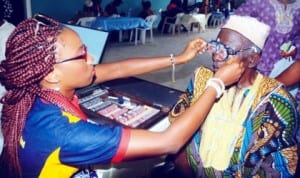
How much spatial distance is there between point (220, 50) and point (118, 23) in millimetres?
8464

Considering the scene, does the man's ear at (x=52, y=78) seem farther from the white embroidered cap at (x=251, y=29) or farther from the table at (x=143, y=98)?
the white embroidered cap at (x=251, y=29)

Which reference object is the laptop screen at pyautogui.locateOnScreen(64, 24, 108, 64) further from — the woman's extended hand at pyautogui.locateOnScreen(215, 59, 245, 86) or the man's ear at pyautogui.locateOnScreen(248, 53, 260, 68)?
the woman's extended hand at pyautogui.locateOnScreen(215, 59, 245, 86)

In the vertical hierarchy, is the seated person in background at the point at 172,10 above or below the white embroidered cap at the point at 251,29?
below

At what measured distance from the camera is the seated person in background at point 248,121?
171cm

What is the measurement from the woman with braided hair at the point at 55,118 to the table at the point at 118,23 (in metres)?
8.09

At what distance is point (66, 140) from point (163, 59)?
3.02ft

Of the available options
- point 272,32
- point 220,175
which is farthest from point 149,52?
point 220,175

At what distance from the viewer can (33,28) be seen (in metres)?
1.26

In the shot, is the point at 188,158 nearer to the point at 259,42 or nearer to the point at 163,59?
the point at 163,59

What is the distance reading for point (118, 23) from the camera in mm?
9883

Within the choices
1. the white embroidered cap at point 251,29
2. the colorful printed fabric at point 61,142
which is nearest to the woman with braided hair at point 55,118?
the colorful printed fabric at point 61,142

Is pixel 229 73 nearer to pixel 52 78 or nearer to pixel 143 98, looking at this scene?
pixel 52 78

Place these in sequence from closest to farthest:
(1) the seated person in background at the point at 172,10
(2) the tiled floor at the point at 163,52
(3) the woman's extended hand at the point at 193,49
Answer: (3) the woman's extended hand at the point at 193,49 → (2) the tiled floor at the point at 163,52 → (1) the seated person in background at the point at 172,10

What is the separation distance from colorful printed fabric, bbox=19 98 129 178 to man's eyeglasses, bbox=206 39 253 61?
2.23ft
